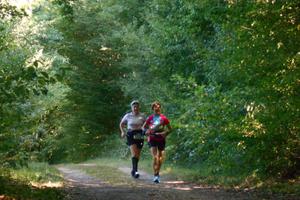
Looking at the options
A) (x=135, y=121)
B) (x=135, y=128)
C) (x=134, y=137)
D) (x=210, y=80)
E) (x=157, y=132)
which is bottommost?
(x=134, y=137)

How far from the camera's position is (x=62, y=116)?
37.4m

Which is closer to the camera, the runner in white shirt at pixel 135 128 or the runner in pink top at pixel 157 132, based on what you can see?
the runner in pink top at pixel 157 132

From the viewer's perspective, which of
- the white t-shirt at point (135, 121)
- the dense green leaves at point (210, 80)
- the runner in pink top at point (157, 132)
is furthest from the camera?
the white t-shirt at point (135, 121)

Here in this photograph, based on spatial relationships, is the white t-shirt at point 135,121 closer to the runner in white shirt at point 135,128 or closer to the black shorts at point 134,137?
the runner in white shirt at point 135,128

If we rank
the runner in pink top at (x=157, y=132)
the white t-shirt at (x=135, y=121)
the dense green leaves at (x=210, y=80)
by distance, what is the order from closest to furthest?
the dense green leaves at (x=210, y=80) < the runner in pink top at (x=157, y=132) < the white t-shirt at (x=135, y=121)

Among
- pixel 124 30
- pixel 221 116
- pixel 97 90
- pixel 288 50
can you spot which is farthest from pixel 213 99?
pixel 97 90

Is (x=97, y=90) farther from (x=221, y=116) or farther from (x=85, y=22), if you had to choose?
(x=221, y=116)

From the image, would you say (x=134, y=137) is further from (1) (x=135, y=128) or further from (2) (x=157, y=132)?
(2) (x=157, y=132)

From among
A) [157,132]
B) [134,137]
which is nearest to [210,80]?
[157,132]

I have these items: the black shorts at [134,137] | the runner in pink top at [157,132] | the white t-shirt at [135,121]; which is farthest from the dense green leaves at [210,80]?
the black shorts at [134,137]

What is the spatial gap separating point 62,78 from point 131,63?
20.0 m

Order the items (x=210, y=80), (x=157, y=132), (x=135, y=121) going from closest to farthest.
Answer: (x=157, y=132)
(x=135, y=121)
(x=210, y=80)

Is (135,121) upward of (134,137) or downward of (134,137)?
upward

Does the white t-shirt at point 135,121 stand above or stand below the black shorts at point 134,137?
above
